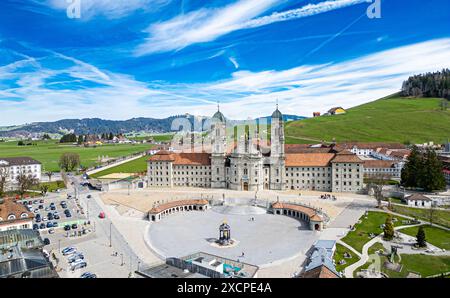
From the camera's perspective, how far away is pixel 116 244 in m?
45.6

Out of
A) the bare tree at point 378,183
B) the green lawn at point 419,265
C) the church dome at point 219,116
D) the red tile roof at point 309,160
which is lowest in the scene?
the green lawn at point 419,265

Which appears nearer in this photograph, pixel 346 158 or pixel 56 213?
pixel 56 213

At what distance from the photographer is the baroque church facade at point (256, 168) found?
77625mm

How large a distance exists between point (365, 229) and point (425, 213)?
16.4m

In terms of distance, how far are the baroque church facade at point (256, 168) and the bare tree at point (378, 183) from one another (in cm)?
337

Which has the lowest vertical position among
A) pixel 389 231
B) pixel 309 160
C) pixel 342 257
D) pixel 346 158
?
pixel 342 257

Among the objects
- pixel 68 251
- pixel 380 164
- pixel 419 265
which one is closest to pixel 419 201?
pixel 419 265

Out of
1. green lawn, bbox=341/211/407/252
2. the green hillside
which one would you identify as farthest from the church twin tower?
the green hillside

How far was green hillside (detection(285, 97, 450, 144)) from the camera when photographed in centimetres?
14862

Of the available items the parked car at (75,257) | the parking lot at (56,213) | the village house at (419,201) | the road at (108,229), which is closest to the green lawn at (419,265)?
the village house at (419,201)

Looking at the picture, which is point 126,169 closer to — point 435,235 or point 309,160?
point 309,160

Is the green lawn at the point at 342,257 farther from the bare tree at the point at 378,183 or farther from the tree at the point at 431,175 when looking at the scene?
the tree at the point at 431,175

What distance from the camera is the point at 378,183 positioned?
7806 cm

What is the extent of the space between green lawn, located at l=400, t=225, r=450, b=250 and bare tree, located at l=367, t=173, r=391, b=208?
12741mm
